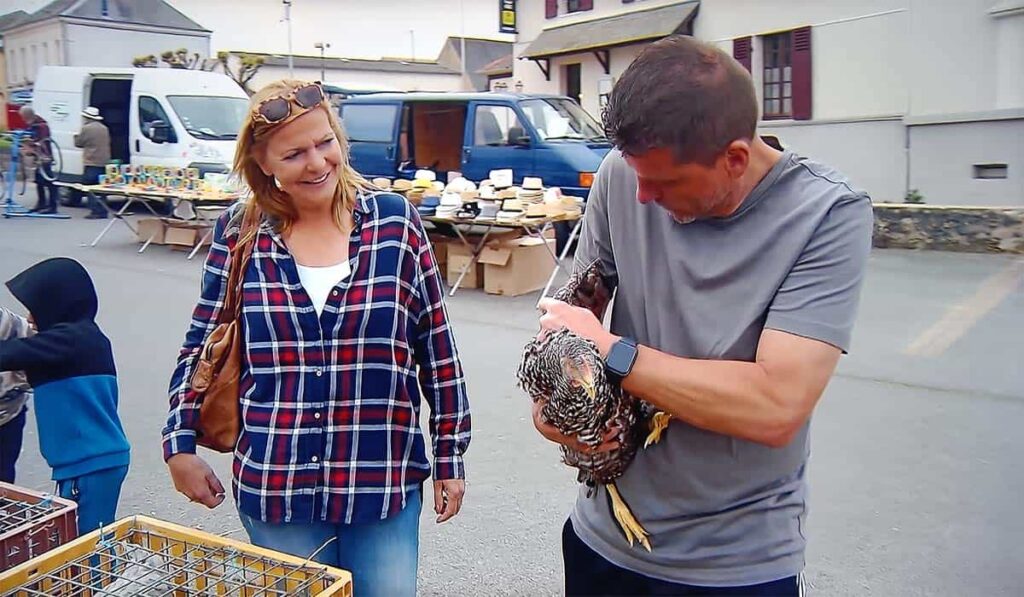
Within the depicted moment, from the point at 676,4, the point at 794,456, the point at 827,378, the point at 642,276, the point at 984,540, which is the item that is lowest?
the point at 984,540

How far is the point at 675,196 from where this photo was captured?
1.59 metres

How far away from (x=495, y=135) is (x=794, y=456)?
431 inches

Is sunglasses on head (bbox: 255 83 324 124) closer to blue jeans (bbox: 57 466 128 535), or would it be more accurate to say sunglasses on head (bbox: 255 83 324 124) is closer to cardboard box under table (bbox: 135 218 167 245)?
blue jeans (bbox: 57 466 128 535)

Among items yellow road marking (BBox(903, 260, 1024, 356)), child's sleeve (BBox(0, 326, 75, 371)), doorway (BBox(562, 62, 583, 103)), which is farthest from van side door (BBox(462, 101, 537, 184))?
doorway (BBox(562, 62, 583, 103))

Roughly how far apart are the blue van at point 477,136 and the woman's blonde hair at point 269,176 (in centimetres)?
889

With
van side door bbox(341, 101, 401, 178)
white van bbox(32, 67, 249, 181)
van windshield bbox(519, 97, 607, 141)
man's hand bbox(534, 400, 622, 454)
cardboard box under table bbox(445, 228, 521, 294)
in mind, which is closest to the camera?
man's hand bbox(534, 400, 622, 454)

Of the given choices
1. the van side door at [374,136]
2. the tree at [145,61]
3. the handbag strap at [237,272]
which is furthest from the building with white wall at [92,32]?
the handbag strap at [237,272]

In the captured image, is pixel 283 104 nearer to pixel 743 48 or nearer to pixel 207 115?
pixel 207 115

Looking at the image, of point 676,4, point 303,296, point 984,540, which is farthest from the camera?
point 676,4

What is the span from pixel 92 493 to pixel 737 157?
2.46m

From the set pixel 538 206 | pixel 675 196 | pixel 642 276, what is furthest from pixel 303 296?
pixel 538 206

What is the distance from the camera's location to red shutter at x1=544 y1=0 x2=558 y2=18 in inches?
971

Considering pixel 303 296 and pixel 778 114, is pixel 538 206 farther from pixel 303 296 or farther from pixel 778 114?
pixel 778 114

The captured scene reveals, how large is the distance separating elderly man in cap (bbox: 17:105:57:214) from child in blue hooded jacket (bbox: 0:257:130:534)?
48.7 feet
